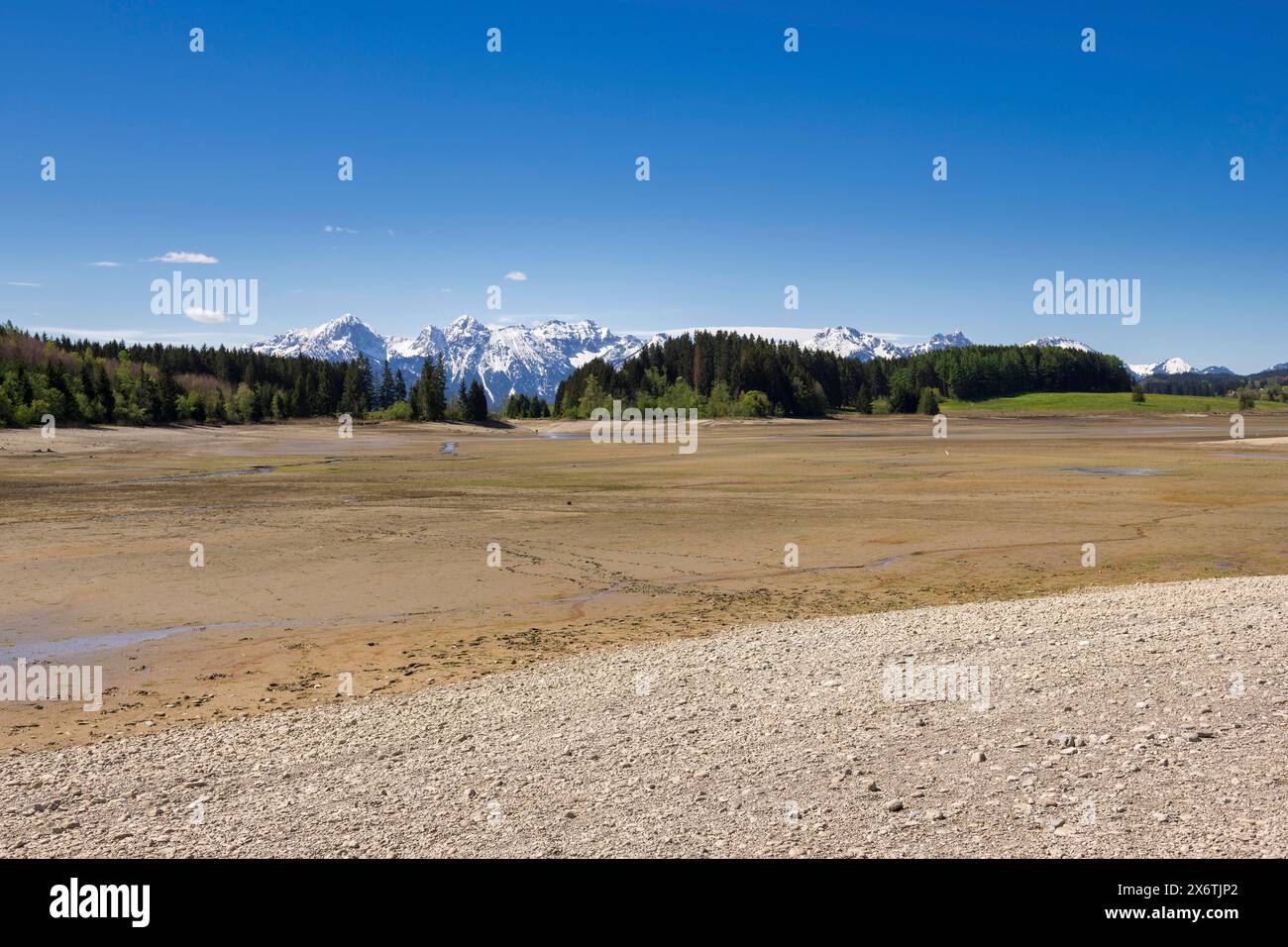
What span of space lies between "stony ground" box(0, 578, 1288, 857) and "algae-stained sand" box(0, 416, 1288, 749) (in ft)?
8.55

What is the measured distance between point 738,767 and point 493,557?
53.6 feet

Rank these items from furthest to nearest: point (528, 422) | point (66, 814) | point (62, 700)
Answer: point (528, 422) → point (62, 700) → point (66, 814)

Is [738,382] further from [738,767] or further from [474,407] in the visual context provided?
[738,767]

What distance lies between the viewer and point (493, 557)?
24750 mm

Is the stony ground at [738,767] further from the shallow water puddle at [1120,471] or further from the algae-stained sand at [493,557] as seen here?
the shallow water puddle at [1120,471]

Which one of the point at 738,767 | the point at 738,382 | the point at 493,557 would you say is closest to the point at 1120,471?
the point at 493,557

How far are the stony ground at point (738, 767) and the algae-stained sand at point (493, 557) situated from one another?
2605mm

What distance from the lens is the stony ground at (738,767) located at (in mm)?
7664

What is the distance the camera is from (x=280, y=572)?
22.7 meters

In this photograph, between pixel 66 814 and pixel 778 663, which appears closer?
pixel 66 814

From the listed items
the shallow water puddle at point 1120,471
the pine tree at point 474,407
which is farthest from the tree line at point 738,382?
the shallow water puddle at point 1120,471
